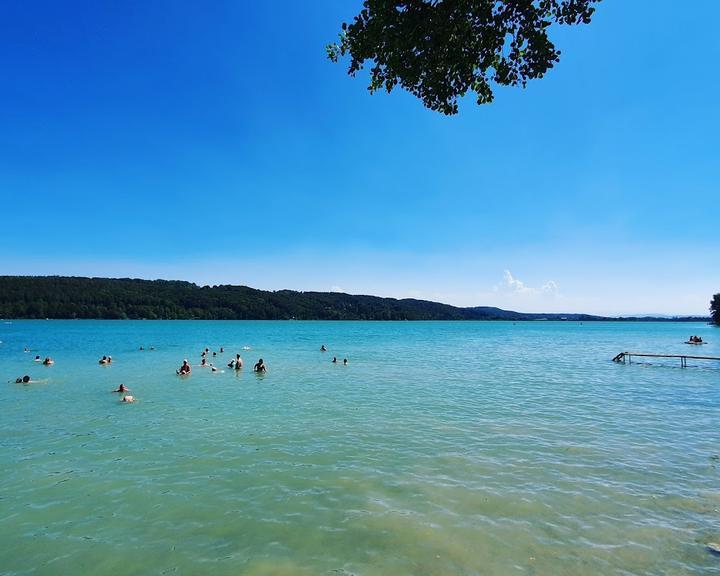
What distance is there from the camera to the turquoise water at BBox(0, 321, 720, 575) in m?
7.62

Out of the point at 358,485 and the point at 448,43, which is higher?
the point at 448,43

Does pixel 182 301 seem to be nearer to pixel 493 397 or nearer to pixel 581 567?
pixel 493 397

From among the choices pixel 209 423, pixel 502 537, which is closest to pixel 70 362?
pixel 209 423

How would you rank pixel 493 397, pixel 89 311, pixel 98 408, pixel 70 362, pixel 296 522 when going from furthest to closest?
1. pixel 89 311
2. pixel 70 362
3. pixel 493 397
4. pixel 98 408
5. pixel 296 522

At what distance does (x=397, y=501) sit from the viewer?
9.80 m

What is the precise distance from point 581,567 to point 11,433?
18.3m

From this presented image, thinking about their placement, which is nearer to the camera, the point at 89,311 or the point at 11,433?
the point at 11,433

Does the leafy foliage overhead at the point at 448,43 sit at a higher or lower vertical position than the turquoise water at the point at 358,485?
higher

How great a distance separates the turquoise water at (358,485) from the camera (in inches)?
300

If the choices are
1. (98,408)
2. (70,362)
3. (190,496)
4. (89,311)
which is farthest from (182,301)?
(190,496)

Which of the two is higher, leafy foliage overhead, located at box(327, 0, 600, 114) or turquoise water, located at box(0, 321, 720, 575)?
leafy foliage overhead, located at box(327, 0, 600, 114)

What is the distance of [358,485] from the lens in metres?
10.7

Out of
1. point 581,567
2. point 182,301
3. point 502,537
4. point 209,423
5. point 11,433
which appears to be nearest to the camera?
point 581,567

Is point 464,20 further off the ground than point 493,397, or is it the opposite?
point 464,20
